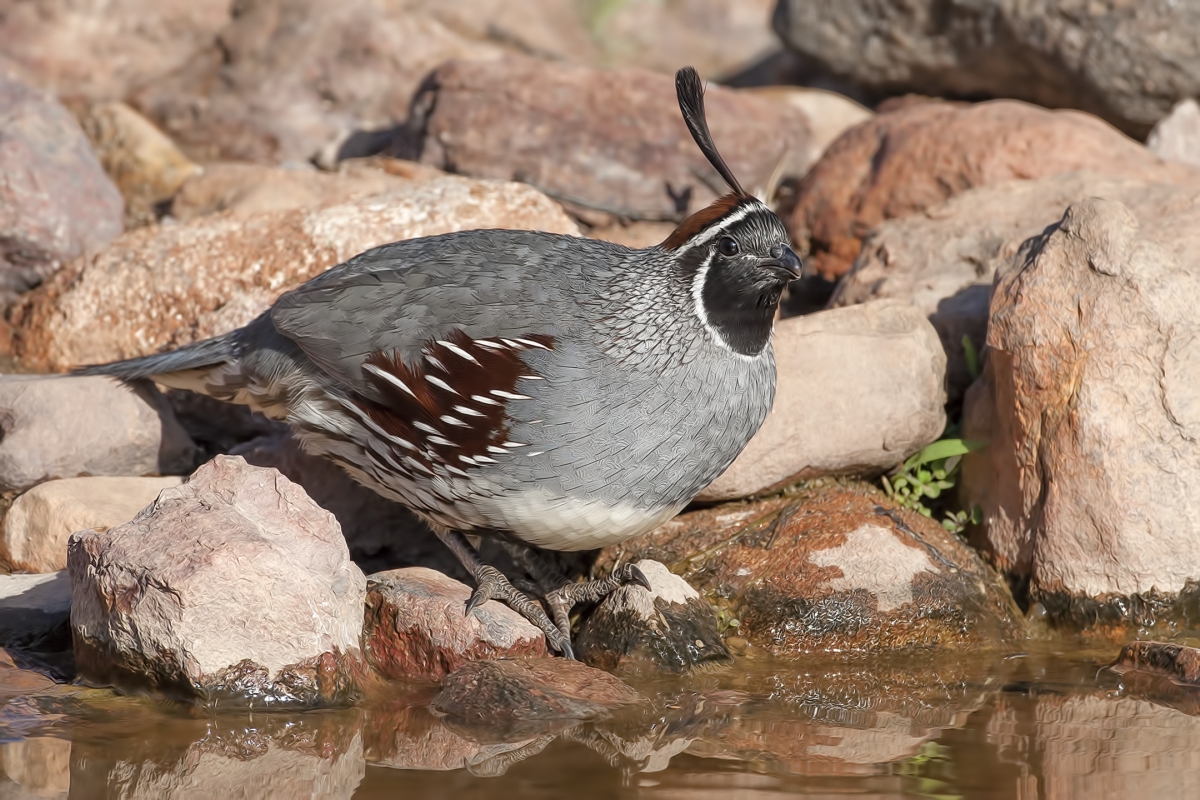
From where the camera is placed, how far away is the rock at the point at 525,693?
5.15 meters

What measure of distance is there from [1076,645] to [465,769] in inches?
127

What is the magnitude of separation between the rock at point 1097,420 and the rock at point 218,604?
3.41 metres

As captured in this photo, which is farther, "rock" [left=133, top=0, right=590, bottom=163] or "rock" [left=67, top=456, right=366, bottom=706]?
"rock" [left=133, top=0, right=590, bottom=163]

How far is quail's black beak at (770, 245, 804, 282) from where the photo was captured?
5.59 meters

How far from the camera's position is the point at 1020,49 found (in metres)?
10.9

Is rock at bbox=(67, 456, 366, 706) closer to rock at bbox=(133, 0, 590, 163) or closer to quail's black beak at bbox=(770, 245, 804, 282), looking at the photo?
quail's black beak at bbox=(770, 245, 804, 282)

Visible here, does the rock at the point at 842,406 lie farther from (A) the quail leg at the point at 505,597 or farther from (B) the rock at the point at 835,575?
(A) the quail leg at the point at 505,597

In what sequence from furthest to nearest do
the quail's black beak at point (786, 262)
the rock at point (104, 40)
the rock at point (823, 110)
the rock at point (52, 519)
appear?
the rock at point (104, 40), the rock at point (823, 110), the rock at point (52, 519), the quail's black beak at point (786, 262)

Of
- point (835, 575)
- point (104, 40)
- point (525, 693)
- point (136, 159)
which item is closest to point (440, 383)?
point (525, 693)

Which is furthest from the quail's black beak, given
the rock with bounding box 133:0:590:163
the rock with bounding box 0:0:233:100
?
the rock with bounding box 0:0:233:100

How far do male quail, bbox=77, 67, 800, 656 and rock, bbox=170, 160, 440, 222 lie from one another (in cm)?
310

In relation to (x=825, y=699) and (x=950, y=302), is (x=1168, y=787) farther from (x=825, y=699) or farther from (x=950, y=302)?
(x=950, y=302)

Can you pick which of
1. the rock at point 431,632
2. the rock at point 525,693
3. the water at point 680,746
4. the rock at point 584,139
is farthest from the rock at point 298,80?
the water at point 680,746

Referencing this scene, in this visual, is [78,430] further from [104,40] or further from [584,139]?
[104,40]
